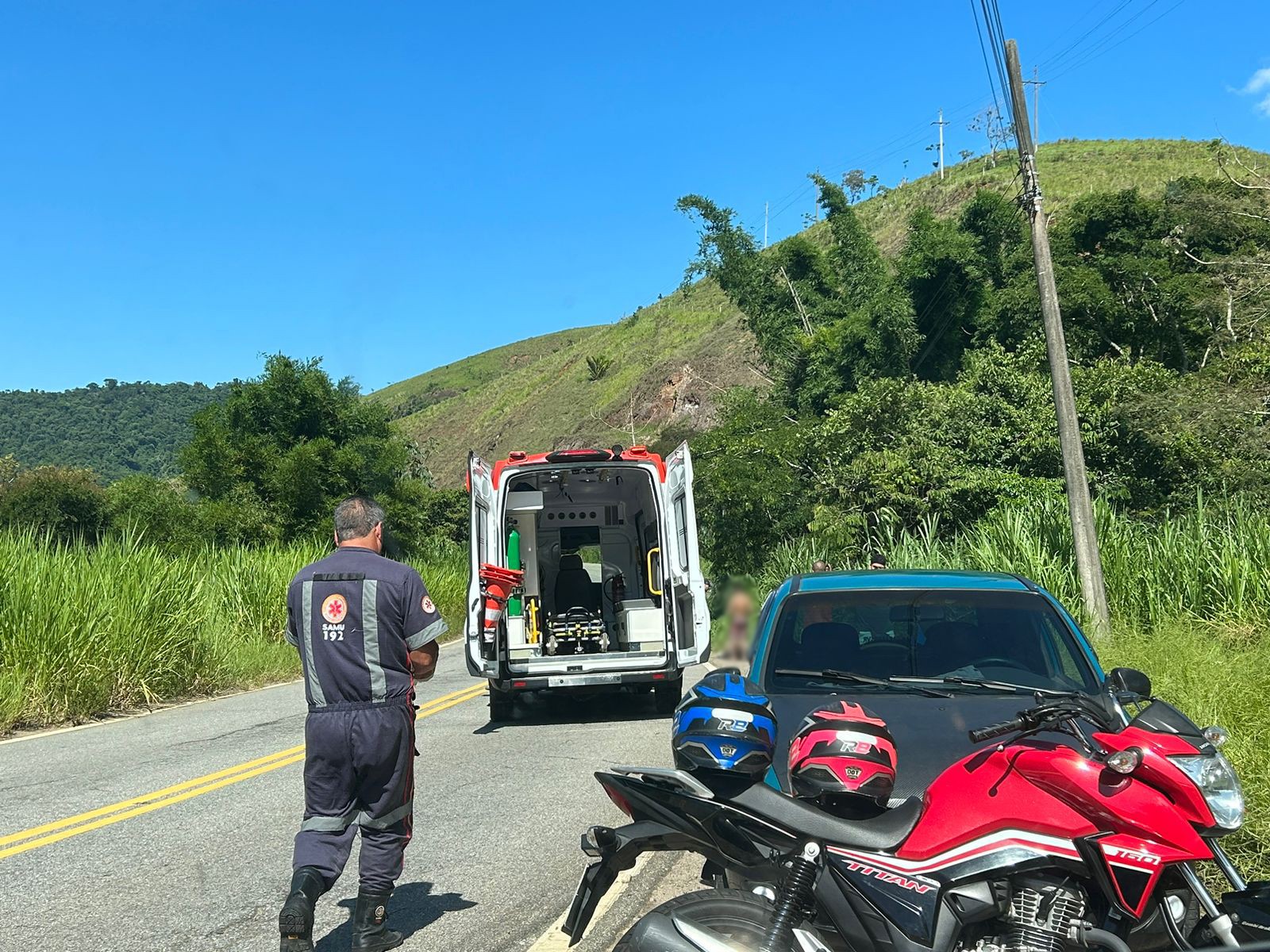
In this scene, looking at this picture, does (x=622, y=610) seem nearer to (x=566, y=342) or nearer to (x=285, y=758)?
(x=285, y=758)

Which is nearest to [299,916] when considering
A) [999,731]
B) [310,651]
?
[310,651]

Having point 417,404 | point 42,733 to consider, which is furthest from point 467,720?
point 417,404

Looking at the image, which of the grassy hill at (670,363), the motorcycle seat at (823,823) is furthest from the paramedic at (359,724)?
the grassy hill at (670,363)

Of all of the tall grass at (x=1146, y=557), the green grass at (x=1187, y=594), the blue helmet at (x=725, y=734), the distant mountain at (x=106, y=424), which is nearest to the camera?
the blue helmet at (x=725, y=734)

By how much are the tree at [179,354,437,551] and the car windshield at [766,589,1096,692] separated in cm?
3697

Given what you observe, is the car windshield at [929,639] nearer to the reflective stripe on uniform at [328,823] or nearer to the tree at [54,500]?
the reflective stripe on uniform at [328,823]

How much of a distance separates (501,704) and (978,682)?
7.10 metres

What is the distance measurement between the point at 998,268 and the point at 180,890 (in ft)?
136

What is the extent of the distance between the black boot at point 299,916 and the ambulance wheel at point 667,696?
7.16 m

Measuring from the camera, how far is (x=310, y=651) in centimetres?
440

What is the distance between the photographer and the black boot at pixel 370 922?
4332 mm

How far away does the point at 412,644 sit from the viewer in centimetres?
452

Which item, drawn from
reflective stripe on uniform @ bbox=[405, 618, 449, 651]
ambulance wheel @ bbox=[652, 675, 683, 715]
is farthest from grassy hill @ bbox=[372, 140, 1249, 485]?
reflective stripe on uniform @ bbox=[405, 618, 449, 651]

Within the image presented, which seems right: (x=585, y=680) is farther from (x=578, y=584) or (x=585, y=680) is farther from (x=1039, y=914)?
(x=1039, y=914)
